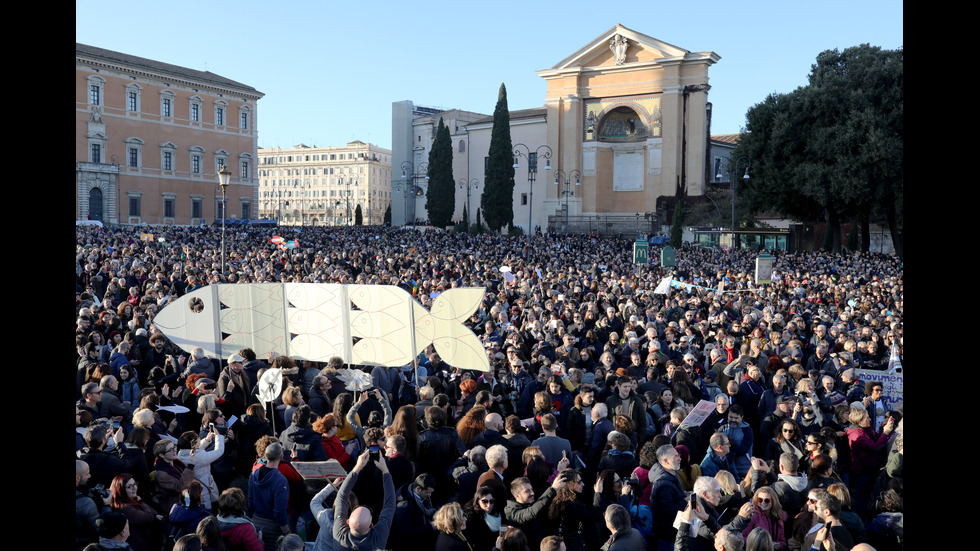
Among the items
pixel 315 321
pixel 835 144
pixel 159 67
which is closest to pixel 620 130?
pixel 835 144

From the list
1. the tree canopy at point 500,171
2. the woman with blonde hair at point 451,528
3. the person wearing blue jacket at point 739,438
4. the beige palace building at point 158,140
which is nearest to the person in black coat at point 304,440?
the woman with blonde hair at point 451,528

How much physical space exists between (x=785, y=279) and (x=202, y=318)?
49.7ft

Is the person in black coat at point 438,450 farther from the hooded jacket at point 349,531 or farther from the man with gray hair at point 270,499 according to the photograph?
the hooded jacket at point 349,531

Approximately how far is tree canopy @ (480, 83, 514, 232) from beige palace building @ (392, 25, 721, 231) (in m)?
2.02

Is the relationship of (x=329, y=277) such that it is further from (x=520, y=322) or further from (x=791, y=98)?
(x=791, y=98)

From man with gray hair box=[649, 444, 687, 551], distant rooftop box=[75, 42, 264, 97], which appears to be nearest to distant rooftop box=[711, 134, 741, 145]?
distant rooftop box=[75, 42, 264, 97]

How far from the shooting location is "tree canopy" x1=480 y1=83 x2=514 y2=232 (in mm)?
51531

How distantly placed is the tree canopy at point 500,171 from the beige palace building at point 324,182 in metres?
54.8

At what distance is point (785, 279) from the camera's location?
1950 cm

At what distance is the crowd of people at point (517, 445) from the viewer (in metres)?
4.18

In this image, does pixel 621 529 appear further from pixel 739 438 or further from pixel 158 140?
pixel 158 140

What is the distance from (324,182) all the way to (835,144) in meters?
86.6

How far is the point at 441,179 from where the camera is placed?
57250 mm
